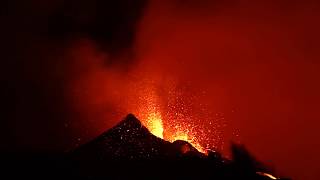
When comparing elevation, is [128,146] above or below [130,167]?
below

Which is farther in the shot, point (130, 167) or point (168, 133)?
point (168, 133)

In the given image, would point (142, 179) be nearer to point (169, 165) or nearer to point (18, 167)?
point (169, 165)

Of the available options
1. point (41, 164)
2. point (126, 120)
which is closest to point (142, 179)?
point (41, 164)

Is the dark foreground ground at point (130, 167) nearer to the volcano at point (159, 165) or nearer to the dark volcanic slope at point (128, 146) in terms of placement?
the volcano at point (159, 165)

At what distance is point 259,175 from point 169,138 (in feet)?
22.2

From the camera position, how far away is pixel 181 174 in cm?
1196

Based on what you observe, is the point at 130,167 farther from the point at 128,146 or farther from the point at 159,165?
the point at 128,146

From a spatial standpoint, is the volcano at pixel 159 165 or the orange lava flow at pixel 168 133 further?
the orange lava flow at pixel 168 133

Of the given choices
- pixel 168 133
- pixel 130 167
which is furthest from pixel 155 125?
pixel 130 167

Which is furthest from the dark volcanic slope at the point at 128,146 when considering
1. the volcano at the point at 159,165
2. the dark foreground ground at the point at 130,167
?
the dark foreground ground at the point at 130,167

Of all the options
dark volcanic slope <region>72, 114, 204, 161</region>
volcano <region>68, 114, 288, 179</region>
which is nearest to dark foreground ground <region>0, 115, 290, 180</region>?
volcano <region>68, 114, 288, 179</region>

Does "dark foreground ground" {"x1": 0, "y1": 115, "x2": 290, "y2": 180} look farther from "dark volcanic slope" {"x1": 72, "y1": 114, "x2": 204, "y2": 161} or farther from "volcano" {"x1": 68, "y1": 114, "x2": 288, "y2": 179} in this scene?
"dark volcanic slope" {"x1": 72, "y1": 114, "x2": 204, "y2": 161}

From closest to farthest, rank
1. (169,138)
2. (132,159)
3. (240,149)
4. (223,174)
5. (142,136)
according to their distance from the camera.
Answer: (223,174) → (132,159) → (240,149) → (142,136) → (169,138)

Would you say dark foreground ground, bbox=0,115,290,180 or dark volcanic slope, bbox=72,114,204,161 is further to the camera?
dark volcanic slope, bbox=72,114,204,161
